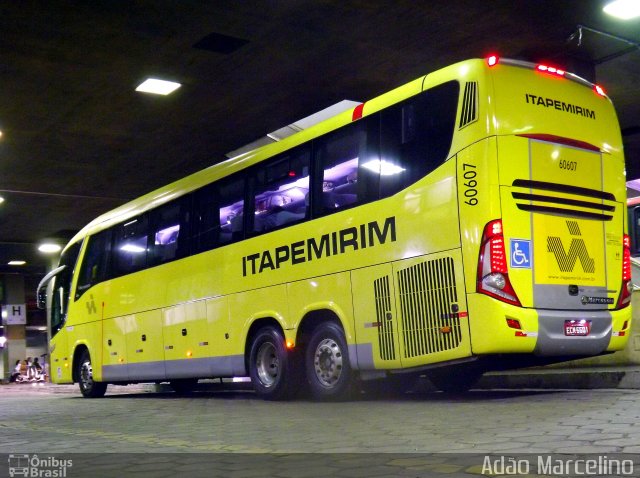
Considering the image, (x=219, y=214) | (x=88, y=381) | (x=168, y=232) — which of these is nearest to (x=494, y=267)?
(x=219, y=214)

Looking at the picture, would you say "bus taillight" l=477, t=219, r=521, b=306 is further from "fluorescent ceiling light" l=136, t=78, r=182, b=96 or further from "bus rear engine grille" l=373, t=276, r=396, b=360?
"fluorescent ceiling light" l=136, t=78, r=182, b=96

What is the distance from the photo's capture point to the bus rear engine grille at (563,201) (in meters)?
8.66

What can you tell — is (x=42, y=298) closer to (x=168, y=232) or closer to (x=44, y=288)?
(x=44, y=288)

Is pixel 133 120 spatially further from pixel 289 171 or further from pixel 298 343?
pixel 298 343

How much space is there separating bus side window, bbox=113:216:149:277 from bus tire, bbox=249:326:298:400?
3.90 meters

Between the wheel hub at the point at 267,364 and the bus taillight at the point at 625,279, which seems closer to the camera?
the bus taillight at the point at 625,279

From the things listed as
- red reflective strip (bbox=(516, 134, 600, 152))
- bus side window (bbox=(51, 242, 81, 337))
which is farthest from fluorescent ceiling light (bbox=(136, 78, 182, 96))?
red reflective strip (bbox=(516, 134, 600, 152))

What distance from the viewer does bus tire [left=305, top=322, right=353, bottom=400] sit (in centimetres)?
1019

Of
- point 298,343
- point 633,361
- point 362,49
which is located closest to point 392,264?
point 298,343

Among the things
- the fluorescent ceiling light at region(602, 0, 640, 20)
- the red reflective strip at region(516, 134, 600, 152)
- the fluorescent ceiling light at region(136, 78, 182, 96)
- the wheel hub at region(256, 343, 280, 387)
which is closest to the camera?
the red reflective strip at region(516, 134, 600, 152)

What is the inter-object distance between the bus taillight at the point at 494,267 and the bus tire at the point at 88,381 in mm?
10587

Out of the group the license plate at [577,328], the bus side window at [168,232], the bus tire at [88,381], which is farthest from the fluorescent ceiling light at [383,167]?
the bus tire at [88,381]

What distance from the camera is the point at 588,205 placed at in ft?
30.3

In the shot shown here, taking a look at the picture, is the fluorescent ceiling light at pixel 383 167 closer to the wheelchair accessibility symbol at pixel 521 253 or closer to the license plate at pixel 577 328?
the wheelchair accessibility symbol at pixel 521 253
